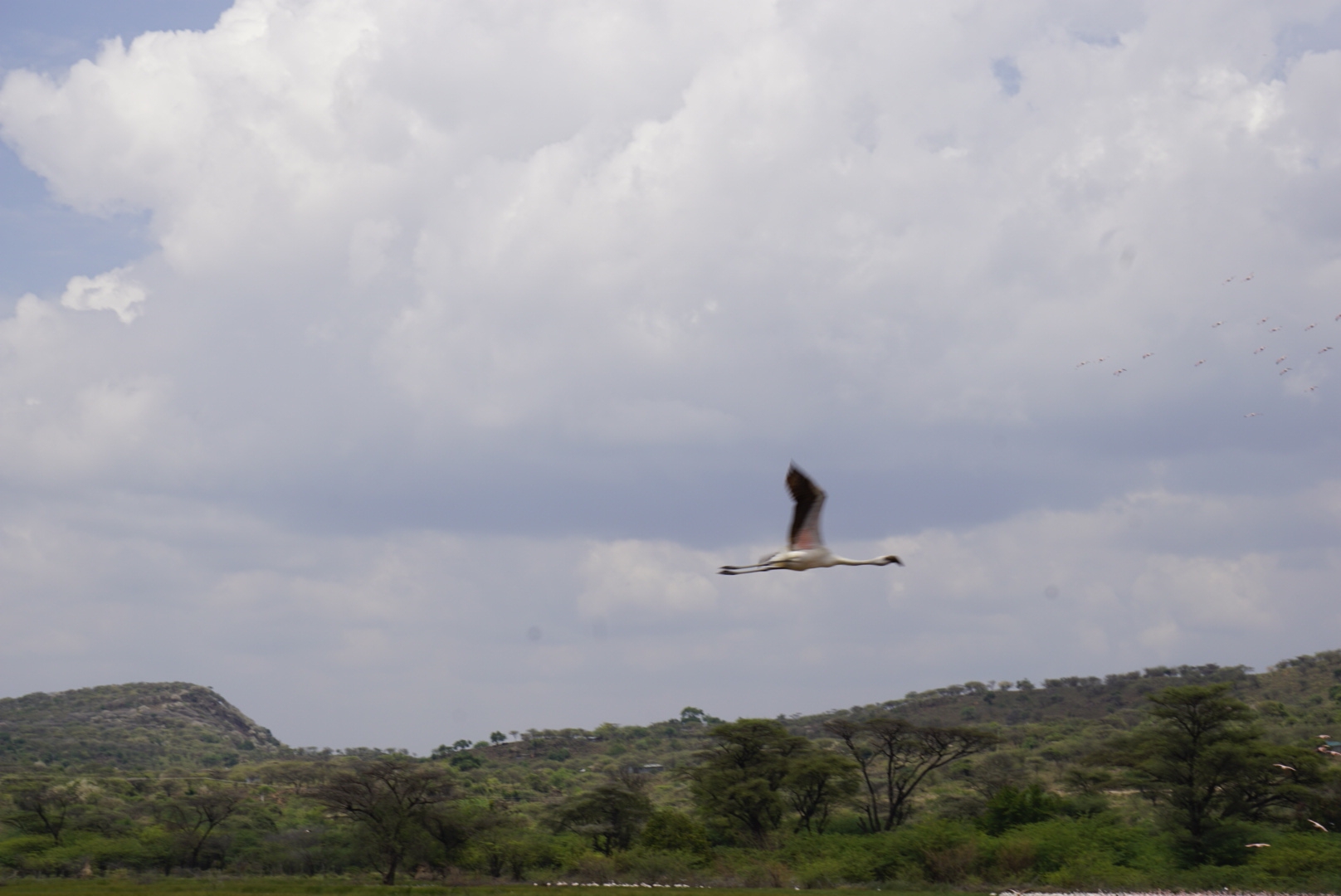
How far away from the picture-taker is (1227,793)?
2360 inches

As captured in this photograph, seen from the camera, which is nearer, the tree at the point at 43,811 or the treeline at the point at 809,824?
the treeline at the point at 809,824

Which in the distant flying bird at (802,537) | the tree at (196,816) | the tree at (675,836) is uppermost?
the distant flying bird at (802,537)

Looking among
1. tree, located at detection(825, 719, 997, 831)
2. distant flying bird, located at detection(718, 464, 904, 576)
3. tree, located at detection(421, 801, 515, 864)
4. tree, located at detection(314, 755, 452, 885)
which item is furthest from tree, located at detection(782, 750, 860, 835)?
distant flying bird, located at detection(718, 464, 904, 576)

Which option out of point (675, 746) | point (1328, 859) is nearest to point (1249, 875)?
point (1328, 859)

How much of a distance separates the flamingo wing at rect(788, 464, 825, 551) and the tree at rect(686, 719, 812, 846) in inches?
2132

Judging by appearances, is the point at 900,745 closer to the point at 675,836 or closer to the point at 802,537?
the point at 675,836

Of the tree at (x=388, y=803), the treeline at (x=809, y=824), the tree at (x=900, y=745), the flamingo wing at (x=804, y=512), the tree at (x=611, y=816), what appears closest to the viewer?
the flamingo wing at (x=804, y=512)

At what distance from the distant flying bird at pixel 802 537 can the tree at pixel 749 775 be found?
5389 cm

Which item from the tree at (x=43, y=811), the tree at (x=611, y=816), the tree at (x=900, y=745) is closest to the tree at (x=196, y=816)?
the tree at (x=43, y=811)

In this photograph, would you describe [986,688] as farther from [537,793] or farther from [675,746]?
[537,793]

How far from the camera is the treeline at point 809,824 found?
57969 millimetres

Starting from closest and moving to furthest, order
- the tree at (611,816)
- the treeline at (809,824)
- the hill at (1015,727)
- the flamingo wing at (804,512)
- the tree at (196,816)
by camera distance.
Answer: the flamingo wing at (804,512), the treeline at (809,824), the tree at (611,816), the tree at (196,816), the hill at (1015,727)

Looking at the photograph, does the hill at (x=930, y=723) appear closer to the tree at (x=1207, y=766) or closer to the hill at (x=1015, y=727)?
the hill at (x=1015, y=727)

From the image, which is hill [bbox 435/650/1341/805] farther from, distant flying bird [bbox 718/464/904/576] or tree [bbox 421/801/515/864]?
distant flying bird [bbox 718/464/904/576]
